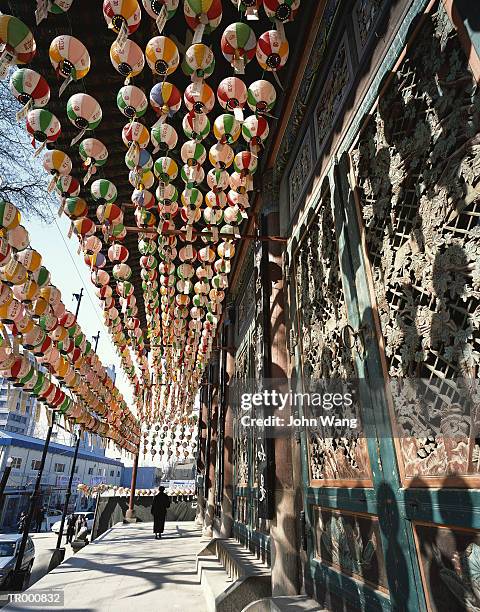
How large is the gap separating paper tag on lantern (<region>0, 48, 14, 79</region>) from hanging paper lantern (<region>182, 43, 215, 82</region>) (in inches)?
65.2

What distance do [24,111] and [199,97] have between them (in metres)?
1.88

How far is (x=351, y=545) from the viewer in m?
2.89

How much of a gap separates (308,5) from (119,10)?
2.18 m

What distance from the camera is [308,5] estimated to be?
13.5ft

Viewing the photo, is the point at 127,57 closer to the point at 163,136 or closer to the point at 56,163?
the point at 163,136

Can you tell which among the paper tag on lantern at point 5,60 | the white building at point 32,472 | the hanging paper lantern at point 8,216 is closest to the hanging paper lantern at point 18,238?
the hanging paper lantern at point 8,216

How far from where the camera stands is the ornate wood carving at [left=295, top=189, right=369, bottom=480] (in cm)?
315

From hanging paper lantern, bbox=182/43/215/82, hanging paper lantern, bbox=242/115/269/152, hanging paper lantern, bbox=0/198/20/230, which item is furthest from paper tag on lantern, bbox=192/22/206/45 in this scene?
hanging paper lantern, bbox=0/198/20/230

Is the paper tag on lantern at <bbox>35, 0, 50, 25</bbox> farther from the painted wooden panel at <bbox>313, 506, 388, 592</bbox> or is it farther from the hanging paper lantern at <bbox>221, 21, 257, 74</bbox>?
the painted wooden panel at <bbox>313, 506, 388, 592</bbox>

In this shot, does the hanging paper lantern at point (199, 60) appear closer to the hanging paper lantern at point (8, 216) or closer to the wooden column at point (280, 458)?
the wooden column at point (280, 458)

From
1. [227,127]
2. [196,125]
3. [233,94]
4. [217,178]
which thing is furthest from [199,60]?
[217,178]

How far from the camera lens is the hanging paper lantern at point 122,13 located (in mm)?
3240

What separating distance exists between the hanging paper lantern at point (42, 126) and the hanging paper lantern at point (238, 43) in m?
2.16

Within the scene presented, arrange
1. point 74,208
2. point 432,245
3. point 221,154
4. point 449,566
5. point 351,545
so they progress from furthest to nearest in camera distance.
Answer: point 74,208 → point 221,154 → point 351,545 → point 432,245 → point 449,566
